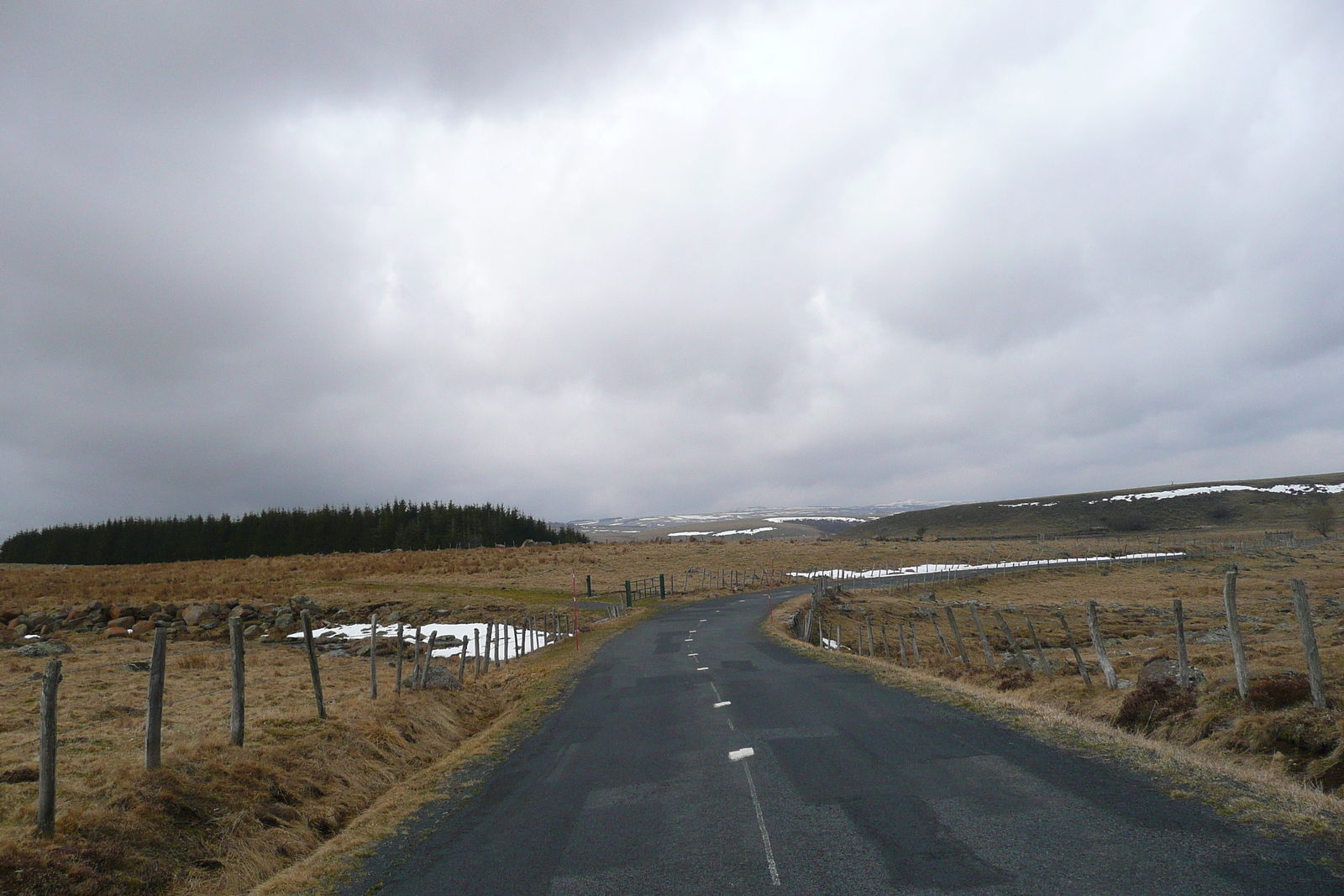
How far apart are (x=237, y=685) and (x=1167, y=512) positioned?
195778 millimetres

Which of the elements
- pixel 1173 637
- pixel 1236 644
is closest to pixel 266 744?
pixel 1236 644

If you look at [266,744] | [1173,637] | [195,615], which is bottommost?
[1173,637]

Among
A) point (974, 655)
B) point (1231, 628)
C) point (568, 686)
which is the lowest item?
point (974, 655)

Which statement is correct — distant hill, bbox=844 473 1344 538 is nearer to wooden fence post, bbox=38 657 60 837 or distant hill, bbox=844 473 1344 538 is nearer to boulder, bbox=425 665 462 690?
boulder, bbox=425 665 462 690

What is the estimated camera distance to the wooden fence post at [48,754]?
868 cm

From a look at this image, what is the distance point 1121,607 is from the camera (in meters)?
45.0

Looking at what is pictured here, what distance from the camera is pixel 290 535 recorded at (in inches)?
5625

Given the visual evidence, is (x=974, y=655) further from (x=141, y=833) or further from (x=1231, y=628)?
(x=141, y=833)

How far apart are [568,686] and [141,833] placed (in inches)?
530

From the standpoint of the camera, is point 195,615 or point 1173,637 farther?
point 195,615

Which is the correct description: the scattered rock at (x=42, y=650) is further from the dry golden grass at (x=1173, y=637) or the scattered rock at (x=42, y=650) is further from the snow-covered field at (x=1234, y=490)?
the snow-covered field at (x=1234, y=490)

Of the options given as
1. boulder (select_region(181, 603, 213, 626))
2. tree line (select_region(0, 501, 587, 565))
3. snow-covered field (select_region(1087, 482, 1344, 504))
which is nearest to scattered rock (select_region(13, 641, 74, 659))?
boulder (select_region(181, 603, 213, 626))

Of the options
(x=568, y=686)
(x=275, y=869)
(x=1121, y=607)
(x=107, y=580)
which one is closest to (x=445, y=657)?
(x=568, y=686)

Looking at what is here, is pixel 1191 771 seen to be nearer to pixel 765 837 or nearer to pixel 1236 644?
pixel 1236 644
